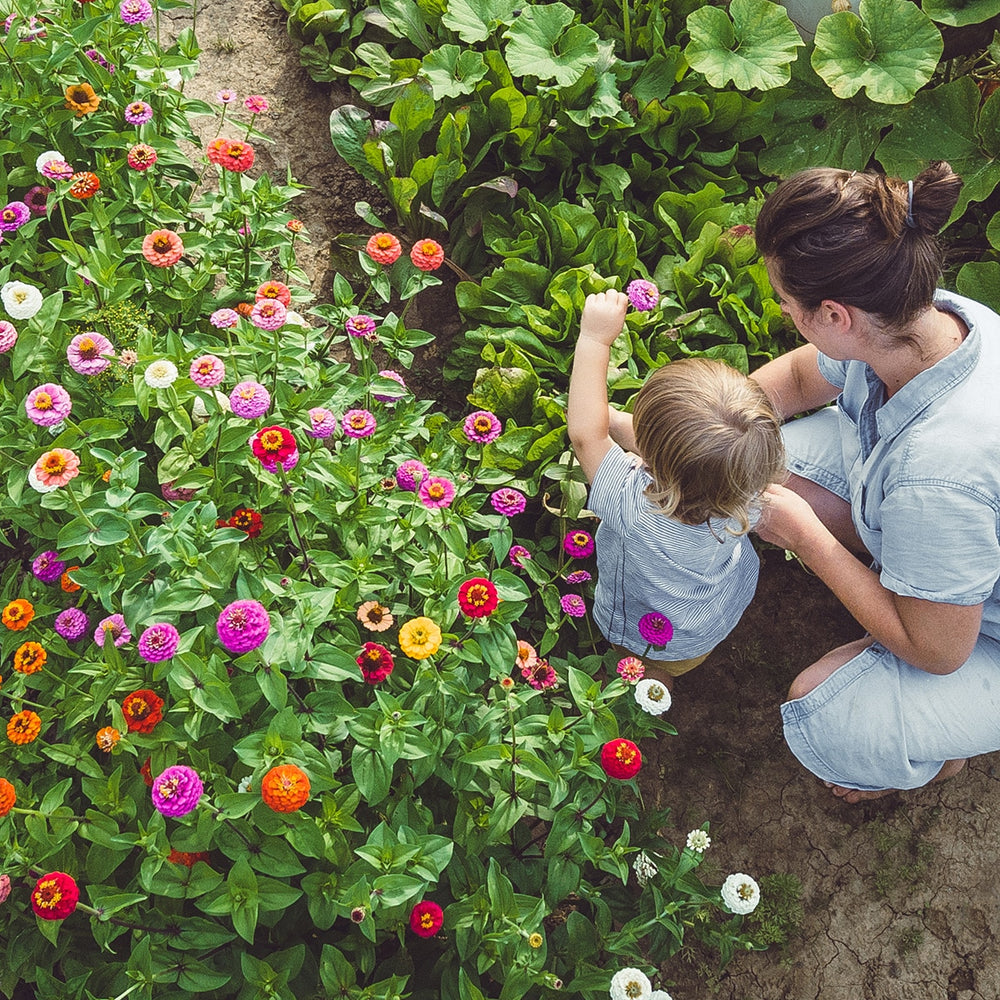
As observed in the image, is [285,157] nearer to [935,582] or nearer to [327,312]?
[327,312]

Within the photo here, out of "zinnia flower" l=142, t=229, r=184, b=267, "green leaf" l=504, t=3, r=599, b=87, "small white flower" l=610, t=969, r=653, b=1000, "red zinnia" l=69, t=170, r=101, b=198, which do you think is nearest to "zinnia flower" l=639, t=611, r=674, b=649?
"small white flower" l=610, t=969, r=653, b=1000

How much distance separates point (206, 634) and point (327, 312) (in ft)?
2.82

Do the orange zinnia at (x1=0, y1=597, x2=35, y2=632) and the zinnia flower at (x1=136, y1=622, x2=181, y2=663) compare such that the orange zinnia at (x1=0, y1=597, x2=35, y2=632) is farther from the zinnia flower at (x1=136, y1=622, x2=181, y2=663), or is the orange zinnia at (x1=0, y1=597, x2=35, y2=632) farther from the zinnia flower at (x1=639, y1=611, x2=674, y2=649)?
the zinnia flower at (x1=639, y1=611, x2=674, y2=649)

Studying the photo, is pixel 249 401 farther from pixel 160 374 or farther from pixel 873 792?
pixel 873 792

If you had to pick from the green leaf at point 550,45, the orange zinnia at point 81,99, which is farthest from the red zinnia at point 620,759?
the green leaf at point 550,45

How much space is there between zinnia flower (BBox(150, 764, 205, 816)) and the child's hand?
1245 millimetres

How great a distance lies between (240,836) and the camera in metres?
1.47

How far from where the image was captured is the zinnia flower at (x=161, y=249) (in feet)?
6.14

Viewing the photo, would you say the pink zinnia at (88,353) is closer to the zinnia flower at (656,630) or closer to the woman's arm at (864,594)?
the zinnia flower at (656,630)

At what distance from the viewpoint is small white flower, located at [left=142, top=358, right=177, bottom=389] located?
1699 mm

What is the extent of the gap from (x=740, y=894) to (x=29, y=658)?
134 centimetres

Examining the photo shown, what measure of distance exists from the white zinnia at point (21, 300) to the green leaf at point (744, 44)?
1978 millimetres

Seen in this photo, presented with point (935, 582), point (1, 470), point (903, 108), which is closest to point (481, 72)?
point (903, 108)

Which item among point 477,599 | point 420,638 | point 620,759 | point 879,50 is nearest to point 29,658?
point 420,638
